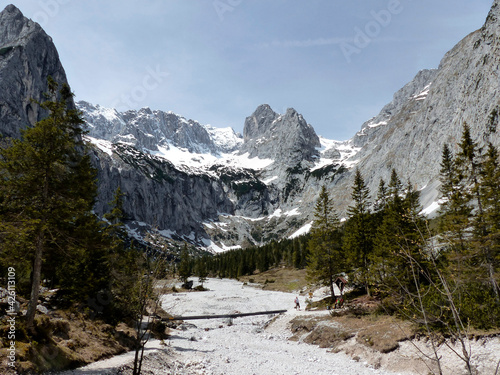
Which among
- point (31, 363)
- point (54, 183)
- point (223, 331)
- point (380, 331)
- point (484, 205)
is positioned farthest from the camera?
point (223, 331)

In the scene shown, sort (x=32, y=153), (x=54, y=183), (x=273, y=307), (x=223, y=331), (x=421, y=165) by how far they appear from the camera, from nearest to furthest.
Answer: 1. (x=32, y=153)
2. (x=54, y=183)
3. (x=223, y=331)
4. (x=273, y=307)
5. (x=421, y=165)

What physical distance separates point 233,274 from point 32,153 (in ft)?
398

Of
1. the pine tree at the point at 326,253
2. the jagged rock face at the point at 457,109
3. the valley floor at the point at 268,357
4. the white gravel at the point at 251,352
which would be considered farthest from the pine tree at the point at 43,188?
the jagged rock face at the point at 457,109

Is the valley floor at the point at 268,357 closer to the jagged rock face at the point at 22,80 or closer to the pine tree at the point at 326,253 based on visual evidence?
the pine tree at the point at 326,253

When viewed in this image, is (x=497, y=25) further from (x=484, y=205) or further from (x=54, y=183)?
(x=54, y=183)

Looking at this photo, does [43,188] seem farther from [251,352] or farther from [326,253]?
[326,253]

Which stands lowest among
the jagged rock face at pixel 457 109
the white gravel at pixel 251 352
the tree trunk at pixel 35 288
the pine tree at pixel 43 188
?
the white gravel at pixel 251 352

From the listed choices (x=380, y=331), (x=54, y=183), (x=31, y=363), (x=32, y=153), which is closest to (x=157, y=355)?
(x=31, y=363)

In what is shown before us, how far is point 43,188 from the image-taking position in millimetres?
16594

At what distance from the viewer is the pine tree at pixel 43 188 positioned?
15.7m

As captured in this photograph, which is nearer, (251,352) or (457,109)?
(251,352)

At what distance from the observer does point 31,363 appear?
13250mm

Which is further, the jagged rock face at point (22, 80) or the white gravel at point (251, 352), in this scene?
the jagged rock face at point (22, 80)

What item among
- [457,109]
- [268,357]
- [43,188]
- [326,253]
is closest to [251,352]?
[268,357]
